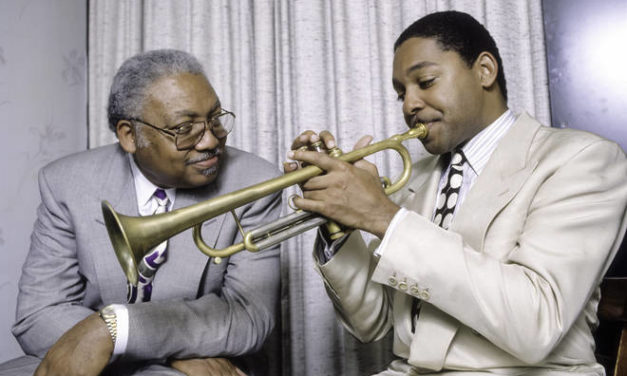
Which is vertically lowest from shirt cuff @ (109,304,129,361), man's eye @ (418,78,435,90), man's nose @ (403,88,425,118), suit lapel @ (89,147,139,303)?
shirt cuff @ (109,304,129,361)

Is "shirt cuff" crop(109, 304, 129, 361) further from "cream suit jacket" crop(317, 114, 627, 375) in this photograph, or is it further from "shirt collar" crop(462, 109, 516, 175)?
"shirt collar" crop(462, 109, 516, 175)

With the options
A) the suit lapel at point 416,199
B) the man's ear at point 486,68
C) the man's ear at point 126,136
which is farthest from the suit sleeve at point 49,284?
the man's ear at point 486,68

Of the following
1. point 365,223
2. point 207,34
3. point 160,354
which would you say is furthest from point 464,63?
point 207,34

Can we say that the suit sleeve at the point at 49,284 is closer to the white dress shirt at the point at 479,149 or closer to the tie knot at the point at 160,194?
the tie knot at the point at 160,194

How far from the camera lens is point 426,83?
4.75 feet

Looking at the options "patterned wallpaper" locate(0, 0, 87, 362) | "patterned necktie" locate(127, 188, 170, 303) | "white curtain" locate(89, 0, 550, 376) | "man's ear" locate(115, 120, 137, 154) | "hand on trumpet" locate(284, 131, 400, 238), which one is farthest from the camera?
"patterned wallpaper" locate(0, 0, 87, 362)

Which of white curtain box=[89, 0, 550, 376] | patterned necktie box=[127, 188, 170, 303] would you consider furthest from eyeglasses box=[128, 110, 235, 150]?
white curtain box=[89, 0, 550, 376]

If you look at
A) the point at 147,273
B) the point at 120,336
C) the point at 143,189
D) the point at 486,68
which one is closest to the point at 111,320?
the point at 120,336

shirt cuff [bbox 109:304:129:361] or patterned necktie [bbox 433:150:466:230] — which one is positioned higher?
patterned necktie [bbox 433:150:466:230]

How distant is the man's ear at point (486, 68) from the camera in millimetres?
1498

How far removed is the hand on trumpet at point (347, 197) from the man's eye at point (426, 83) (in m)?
0.34

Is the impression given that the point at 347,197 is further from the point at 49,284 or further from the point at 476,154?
the point at 49,284

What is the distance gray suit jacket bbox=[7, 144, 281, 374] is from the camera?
4.99 feet

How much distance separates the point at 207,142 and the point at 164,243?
0.33 metres
